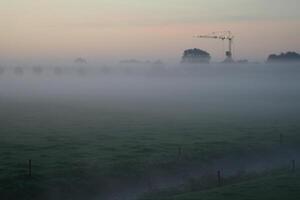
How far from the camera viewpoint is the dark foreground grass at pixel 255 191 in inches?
987

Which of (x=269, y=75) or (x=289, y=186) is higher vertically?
(x=269, y=75)

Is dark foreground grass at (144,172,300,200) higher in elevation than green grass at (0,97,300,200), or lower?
lower

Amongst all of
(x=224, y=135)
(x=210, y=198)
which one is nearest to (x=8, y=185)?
(x=210, y=198)

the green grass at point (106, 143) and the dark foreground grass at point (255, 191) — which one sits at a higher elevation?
the green grass at point (106, 143)

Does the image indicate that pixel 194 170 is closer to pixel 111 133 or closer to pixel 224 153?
pixel 224 153

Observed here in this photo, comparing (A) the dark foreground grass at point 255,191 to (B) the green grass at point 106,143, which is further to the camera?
(B) the green grass at point 106,143

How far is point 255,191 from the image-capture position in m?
26.2

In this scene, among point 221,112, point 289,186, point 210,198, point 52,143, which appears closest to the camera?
point 210,198

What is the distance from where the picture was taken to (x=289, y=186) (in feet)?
88.6

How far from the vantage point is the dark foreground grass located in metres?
25.1

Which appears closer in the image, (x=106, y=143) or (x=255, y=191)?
(x=255, y=191)

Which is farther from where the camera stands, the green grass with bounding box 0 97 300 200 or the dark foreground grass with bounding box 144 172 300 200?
the green grass with bounding box 0 97 300 200

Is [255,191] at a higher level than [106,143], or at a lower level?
lower

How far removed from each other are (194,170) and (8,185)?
11630 millimetres
